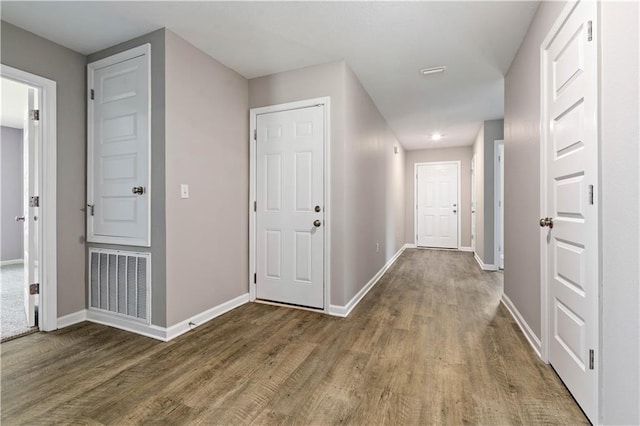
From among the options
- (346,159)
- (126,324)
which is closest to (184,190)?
(126,324)

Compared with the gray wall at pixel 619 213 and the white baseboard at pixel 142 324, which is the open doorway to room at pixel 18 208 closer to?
the white baseboard at pixel 142 324

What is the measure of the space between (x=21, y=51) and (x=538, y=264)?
4.19m

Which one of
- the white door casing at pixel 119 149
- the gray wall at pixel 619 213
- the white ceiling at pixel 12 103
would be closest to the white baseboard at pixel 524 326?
the gray wall at pixel 619 213

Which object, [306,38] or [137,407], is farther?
[306,38]

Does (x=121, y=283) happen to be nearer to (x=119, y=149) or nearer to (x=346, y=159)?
(x=119, y=149)

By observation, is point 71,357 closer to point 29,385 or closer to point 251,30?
point 29,385

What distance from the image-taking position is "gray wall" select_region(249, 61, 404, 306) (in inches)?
110

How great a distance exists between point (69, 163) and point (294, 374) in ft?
8.57

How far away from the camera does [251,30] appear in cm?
230

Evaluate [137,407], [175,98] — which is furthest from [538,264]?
[175,98]

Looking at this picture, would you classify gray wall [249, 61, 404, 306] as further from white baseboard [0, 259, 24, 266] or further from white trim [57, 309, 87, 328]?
white baseboard [0, 259, 24, 266]

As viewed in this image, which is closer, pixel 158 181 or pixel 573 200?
pixel 573 200

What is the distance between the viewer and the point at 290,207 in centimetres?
304

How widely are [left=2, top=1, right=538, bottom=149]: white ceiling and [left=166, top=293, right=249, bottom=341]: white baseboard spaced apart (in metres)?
2.36
